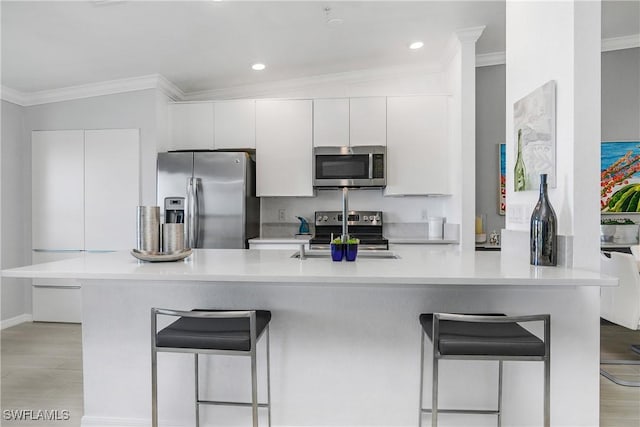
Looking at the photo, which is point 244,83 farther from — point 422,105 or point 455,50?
point 455,50

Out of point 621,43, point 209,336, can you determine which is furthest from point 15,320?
point 621,43

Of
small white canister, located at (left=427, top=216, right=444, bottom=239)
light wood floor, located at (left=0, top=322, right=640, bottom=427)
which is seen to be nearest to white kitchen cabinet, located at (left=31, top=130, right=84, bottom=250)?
light wood floor, located at (left=0, top=322, right=640, bottom=427)

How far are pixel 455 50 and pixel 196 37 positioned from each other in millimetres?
2346

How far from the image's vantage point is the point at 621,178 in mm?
3936

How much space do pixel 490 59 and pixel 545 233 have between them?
9.48 feet

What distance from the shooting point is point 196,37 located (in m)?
3.24

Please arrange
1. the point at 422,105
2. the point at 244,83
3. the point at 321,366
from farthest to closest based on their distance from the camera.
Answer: the point at 244,83
the point at 422,105
the point at 321,366

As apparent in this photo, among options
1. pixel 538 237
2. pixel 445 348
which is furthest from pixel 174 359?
pixel 538 237

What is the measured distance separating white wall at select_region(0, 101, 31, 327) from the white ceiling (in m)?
0.43

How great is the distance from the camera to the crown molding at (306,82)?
4289 millimetres

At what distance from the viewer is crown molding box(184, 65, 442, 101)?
Result: 4.29 metres

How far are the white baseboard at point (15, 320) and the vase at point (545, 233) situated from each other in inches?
189

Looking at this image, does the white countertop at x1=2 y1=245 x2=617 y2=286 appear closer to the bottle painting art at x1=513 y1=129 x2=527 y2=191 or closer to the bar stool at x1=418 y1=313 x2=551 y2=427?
the bar stool at x1=418 y1=313 x2=551 y2=427

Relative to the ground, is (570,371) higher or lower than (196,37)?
lower
